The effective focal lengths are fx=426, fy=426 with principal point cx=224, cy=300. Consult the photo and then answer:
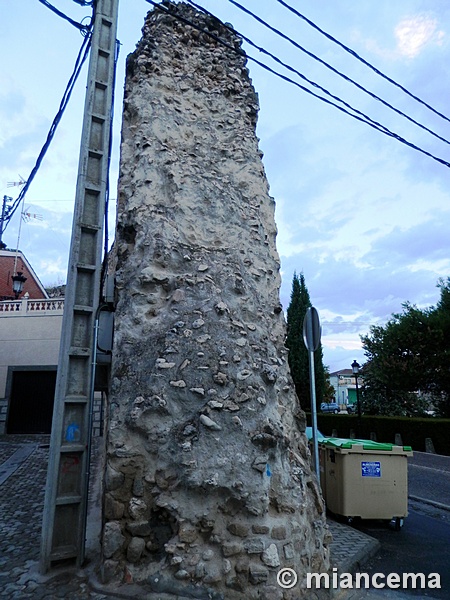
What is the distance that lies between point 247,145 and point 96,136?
227 centimetres

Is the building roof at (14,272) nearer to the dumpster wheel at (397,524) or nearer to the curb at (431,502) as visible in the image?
the curb at (431,502)

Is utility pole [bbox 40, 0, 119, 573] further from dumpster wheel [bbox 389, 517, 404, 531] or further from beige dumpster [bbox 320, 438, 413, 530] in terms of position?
dumpster wheel [bbox 389, 517, 404, 531]

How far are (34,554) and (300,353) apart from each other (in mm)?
24079

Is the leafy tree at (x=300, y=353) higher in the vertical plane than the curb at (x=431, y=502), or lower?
higher

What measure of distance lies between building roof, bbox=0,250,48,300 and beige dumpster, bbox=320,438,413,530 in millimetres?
20227

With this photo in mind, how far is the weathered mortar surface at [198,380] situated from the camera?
3.52m

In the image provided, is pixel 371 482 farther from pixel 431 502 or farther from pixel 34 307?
pixel 34 307

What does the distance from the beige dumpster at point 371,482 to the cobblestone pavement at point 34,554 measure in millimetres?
351

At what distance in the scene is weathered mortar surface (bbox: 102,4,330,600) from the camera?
3.52 m

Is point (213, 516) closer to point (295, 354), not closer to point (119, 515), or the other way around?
point (119, 515)

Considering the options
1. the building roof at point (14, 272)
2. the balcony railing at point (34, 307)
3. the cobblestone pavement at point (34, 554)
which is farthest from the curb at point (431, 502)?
the building roof at point (14, 272)

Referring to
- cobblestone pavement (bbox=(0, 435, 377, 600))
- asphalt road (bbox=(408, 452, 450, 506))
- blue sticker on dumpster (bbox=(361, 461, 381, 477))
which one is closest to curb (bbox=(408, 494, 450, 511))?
asphalt road (bbox=(408, 452, 450, 506))

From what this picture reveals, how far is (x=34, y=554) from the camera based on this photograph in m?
4.23

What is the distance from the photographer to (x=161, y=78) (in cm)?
634
